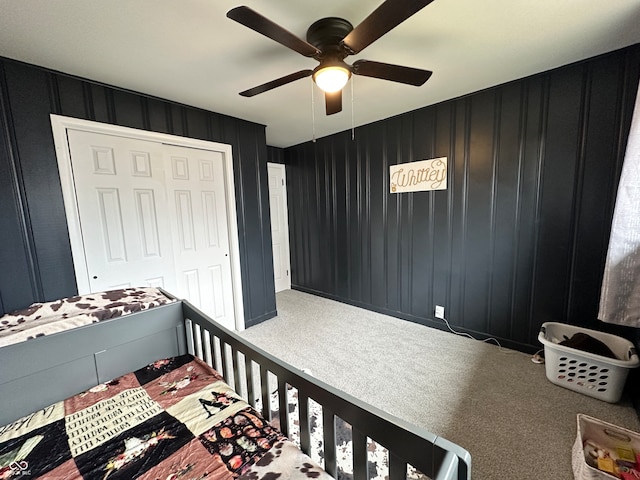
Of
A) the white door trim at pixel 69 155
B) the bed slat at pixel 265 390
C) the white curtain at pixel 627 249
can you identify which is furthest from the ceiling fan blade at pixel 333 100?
the white curtain at pixel 627 249

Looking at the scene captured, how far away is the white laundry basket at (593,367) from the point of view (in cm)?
165

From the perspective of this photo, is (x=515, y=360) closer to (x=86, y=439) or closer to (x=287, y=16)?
(x=86, y=439)

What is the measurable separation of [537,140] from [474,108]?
1.96 ft

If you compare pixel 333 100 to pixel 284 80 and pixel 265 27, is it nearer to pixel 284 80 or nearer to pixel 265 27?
pixel 284 80

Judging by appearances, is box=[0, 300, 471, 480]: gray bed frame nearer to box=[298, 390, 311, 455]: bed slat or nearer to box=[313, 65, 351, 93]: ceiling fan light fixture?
box=[298, 390, 311, 455]: bed slat

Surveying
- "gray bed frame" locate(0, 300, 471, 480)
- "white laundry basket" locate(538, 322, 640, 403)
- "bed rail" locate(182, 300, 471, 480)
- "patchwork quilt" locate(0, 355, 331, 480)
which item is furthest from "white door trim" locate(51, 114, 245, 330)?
"white laundry basket" locate(538, 322, 640, 403)

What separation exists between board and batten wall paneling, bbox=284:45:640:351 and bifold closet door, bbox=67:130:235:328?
1.62 metres

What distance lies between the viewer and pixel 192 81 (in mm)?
2000

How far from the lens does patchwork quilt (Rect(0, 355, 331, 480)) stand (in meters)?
0.83

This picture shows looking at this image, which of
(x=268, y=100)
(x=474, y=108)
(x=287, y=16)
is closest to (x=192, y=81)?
(x=268, y=100)

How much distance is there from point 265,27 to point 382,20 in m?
0.48

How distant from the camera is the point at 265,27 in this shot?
107 cm

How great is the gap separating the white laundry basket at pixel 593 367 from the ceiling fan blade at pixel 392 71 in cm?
203

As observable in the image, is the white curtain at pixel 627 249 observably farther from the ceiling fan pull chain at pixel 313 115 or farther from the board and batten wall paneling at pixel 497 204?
the ceiling fan pull chain at pixel 313 115
